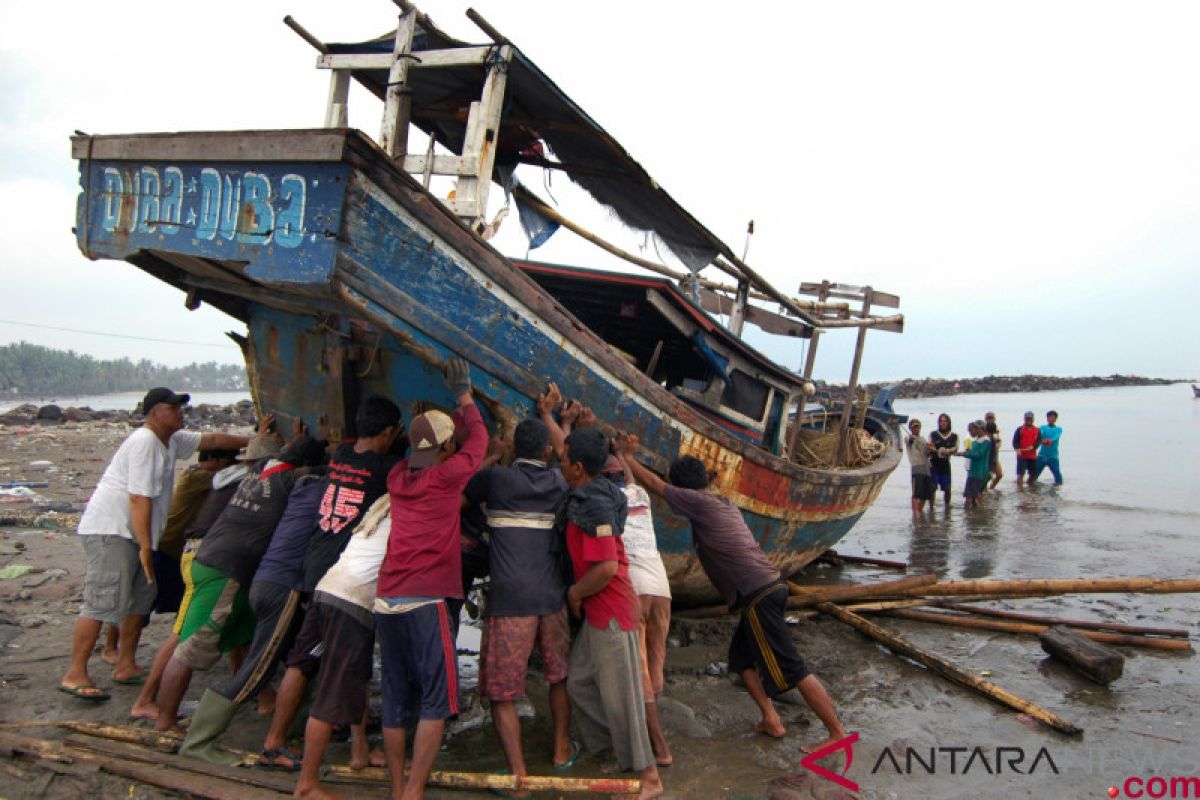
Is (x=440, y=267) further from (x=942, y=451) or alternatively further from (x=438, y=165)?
(x=942, y=451)

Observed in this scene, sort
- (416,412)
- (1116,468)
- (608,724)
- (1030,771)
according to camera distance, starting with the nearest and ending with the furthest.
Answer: (608,724), (1030,771), (416,412), (1116,468)

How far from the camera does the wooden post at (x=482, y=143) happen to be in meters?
4.22

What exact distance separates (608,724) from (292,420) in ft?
9.18

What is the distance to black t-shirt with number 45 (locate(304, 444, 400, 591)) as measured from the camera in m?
3.51

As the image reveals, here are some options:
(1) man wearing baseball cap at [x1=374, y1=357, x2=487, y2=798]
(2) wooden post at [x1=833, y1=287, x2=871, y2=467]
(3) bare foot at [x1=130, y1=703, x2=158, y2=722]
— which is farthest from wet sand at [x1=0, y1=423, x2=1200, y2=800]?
(2) wooden post at [x1=833, y1=287, x2=871, y2=467]

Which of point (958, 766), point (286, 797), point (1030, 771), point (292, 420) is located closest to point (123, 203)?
point (292, 420)

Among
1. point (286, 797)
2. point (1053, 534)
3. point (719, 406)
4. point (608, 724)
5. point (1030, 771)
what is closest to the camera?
point (286, 797)

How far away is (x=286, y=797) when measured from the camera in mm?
3098

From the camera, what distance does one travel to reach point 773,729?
402cm

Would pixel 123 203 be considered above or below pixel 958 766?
above

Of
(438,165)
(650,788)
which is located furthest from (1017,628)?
(438,165)

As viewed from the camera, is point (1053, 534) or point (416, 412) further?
point (1053, 534)

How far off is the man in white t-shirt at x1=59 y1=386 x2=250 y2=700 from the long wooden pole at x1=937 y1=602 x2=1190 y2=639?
237 inches

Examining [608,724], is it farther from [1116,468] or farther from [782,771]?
[1116,468]
